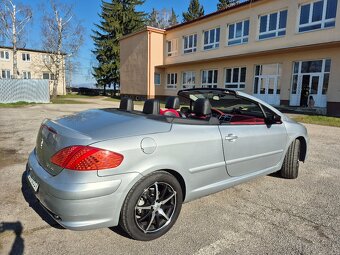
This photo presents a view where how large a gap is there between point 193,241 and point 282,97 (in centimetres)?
1732

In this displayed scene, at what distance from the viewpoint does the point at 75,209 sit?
221cm

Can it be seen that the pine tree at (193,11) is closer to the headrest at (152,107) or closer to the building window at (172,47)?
the building window at (172,47)

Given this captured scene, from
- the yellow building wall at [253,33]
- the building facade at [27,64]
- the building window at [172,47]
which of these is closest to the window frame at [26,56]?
the building facade at [27,64]

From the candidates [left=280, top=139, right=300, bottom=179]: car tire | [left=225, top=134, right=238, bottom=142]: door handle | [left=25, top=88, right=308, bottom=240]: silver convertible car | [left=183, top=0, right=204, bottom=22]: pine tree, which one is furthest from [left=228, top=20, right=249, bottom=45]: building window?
[left=183, top=0, right=204, bottom=22]: pine tree

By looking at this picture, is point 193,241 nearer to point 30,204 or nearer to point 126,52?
point 30,204

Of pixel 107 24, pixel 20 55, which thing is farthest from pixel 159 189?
pixel 20 55

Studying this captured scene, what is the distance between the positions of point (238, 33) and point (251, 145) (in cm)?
1960

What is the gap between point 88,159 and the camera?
226 centimetres

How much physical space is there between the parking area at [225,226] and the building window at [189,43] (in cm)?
2251

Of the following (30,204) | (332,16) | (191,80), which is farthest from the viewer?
(191,80)

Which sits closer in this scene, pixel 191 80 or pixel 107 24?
pixel 191 80

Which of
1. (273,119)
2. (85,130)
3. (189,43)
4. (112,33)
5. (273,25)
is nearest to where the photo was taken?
(85,130)

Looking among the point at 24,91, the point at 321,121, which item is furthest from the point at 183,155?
the point at 24,91

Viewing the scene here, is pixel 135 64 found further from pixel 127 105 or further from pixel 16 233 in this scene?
pixel 16 233
